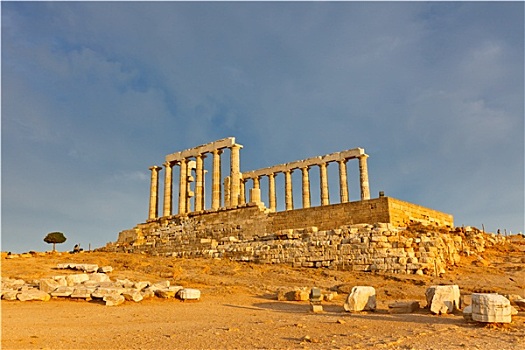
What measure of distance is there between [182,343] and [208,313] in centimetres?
455

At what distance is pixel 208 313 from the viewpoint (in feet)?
39.4

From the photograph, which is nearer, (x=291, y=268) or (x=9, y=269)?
(x=9, y=269)

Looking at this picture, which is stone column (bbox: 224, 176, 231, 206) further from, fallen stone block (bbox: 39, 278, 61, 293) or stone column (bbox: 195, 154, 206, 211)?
fallen stone block (bbox: 39, 278, 61, 293)

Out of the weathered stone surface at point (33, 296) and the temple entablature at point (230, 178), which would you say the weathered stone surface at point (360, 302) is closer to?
the weathered stone surface at point (33, 296)

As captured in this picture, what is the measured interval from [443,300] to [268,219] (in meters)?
16.6

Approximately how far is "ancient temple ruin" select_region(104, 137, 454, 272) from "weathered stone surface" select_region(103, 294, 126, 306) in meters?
10.6

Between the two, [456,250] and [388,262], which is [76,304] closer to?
[388,262]

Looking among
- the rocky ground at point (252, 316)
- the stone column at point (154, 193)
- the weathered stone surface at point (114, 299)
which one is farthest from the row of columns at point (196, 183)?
the weathered stone surface at point (114, 299)

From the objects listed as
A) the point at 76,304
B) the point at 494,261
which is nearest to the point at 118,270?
the point at 76,304

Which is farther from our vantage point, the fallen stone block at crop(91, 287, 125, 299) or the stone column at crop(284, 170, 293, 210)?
the stone column at crop(284, 170, 293, 210)

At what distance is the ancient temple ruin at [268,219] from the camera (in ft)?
71.6

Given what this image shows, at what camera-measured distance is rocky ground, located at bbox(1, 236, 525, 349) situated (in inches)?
298

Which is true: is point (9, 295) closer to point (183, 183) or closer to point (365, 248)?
point (365, 248)

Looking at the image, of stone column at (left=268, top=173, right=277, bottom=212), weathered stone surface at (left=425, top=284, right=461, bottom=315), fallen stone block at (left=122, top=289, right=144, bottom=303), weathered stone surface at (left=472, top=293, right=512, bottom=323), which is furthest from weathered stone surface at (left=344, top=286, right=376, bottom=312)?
stone column at (left=268, top=173, right=277, bottom=212)
